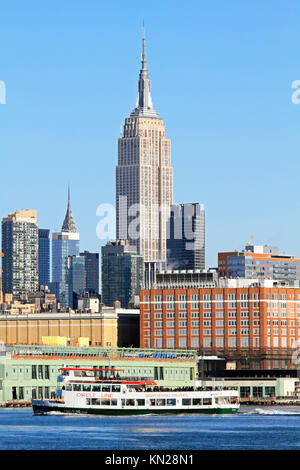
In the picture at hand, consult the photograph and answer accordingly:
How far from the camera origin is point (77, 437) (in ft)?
621

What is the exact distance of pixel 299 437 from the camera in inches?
7549
